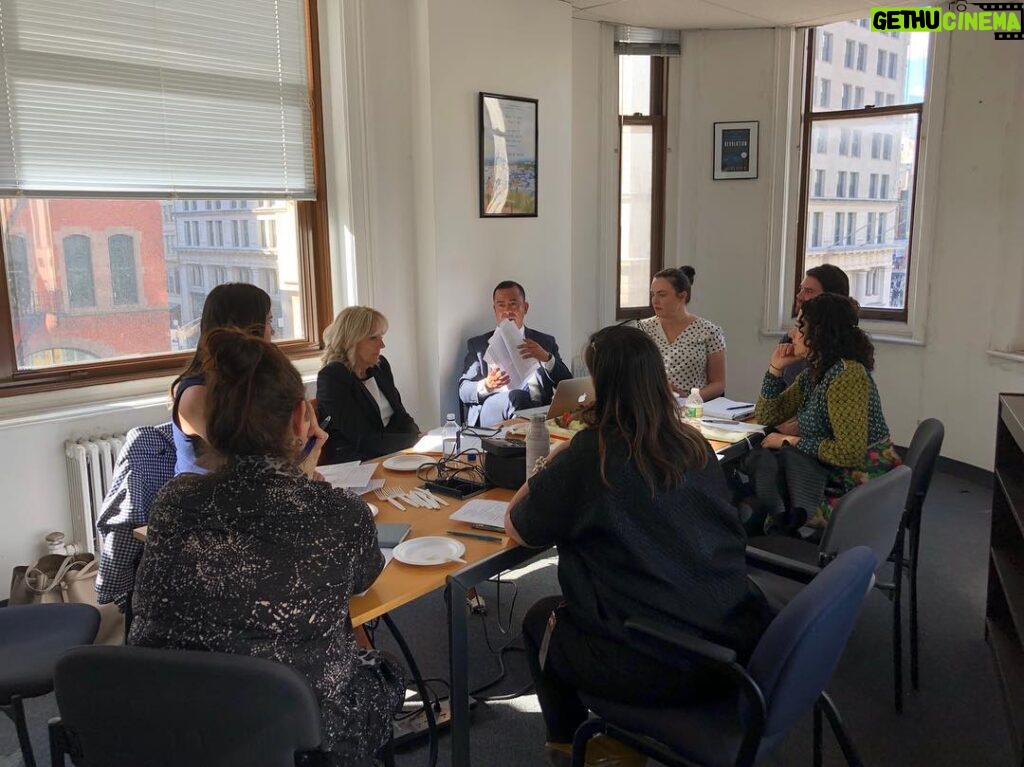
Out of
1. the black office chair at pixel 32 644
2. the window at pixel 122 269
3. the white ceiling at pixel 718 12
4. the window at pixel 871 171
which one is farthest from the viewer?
the window at pixel 871 171

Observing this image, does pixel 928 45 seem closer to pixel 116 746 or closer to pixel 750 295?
pixel 750 295

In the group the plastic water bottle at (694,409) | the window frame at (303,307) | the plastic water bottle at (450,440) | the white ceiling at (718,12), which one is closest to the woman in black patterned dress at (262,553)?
the plastic water bottle at (450,440)

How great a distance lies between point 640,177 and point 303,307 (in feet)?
8.56

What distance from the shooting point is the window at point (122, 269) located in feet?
11.2

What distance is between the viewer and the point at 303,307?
4070 mm

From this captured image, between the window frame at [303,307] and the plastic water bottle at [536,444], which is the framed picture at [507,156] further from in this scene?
the plastic water bottle at [536,444]

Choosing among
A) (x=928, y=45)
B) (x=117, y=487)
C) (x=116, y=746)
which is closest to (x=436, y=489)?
(x=117, y=487)

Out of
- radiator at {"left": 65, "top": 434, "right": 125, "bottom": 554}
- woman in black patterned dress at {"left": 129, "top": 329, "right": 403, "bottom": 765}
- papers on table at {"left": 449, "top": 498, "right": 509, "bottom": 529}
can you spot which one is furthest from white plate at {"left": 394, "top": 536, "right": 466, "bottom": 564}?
radiator at {"left": 65, "top": 434, "right": 125, "bottom": 554}

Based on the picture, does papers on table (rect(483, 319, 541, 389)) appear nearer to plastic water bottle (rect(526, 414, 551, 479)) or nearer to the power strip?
plastic water bottle (rect(526, 414, 551, 479))

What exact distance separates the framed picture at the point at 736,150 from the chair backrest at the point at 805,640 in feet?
13.9

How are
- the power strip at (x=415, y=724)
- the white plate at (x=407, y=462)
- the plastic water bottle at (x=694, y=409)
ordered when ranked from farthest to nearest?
the plastic water bottle at (x=694, y=409), the white plate at (x=407, y=462), the power strip at (x=415, y=724)

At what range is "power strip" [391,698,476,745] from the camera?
231 centimetres

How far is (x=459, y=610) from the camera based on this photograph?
73.0 inches

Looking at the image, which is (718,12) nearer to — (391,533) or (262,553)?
(391,533)
